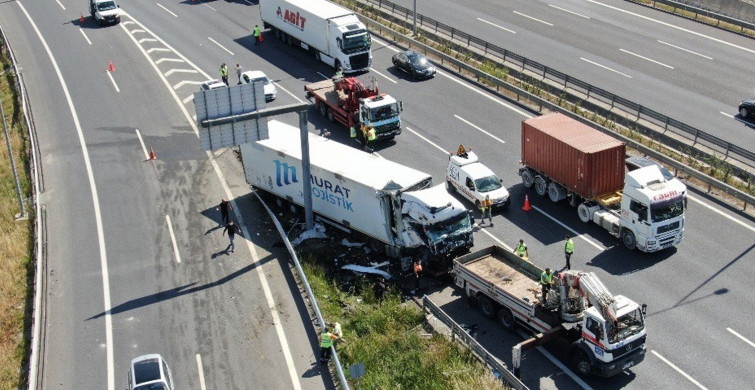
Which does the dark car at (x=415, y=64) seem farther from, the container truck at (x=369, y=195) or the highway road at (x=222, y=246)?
the container truck at (x=369, y=195)

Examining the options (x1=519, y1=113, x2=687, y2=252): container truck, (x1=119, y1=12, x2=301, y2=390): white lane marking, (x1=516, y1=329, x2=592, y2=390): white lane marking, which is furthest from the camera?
(x1=519, y1=113, x2=687, y2=252): container truck

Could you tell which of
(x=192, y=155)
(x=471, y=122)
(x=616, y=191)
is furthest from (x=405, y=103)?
(x=616, y=191)

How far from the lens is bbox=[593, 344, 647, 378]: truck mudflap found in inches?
990

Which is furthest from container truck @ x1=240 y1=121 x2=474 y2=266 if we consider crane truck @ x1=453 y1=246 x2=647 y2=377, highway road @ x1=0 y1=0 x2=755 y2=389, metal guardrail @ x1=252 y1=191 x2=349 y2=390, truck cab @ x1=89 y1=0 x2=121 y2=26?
truck cab @ x1=89 y1=0 x2=121 y2=26

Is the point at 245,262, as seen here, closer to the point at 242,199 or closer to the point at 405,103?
the point at 242,199

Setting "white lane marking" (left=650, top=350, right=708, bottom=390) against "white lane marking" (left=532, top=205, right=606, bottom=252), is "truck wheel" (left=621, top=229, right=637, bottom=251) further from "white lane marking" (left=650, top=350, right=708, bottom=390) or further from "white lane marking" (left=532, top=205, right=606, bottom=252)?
"white lane marking" (left=650, top=350, right=708, bottom=390)

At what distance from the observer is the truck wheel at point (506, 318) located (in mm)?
28141

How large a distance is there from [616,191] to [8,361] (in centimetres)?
2410

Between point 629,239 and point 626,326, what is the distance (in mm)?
8337

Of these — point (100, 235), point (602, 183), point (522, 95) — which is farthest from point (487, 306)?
point (522, 95)

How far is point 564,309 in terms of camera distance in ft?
86.9

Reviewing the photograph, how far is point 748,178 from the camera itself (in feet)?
120

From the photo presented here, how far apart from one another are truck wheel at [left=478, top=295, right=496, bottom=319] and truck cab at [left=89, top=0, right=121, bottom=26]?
43629 mm

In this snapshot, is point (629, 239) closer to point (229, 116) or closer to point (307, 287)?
point (307, 287)
